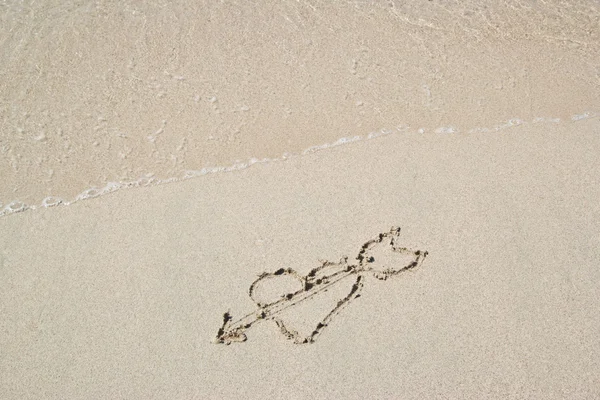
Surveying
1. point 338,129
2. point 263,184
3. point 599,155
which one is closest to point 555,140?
point 599,155

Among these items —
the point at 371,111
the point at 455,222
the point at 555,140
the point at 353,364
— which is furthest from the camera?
the point at 371,111

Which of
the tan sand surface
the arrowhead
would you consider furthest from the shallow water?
the arrowhead

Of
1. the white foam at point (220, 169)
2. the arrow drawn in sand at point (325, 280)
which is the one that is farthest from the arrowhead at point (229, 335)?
the white foam at point (220, 169)

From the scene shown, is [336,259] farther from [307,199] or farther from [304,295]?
[307,199]

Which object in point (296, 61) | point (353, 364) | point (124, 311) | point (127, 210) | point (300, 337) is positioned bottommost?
point (353, 364)

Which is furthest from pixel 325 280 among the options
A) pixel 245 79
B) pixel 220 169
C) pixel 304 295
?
pixel 245 79

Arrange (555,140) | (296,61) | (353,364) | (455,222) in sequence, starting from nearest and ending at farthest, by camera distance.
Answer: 1. (353,364)
2. (455,222)
3. (555,140)
4. (296,61)

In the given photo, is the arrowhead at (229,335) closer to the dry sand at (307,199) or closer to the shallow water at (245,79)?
the dry sand at (307,199)

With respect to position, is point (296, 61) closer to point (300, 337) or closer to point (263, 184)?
point (263, 184)

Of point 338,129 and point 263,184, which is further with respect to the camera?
point 338,129
